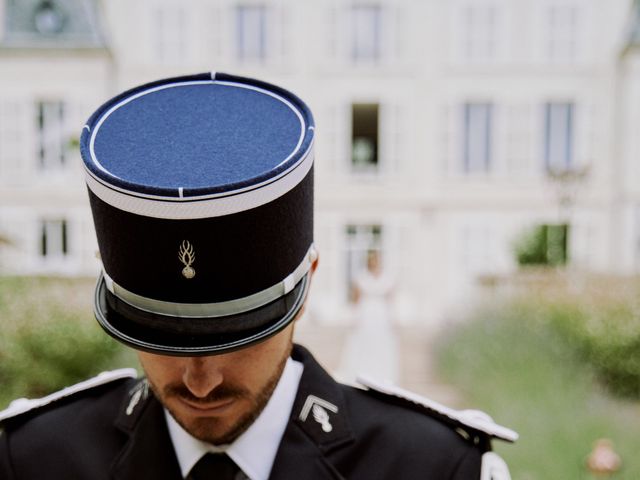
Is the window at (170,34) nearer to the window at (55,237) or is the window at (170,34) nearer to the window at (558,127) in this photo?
the window at (55,237)

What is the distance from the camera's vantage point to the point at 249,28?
53.9 ft

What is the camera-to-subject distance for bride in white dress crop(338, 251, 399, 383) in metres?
8.20

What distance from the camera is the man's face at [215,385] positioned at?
3.79 ft

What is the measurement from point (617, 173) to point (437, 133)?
4.33m

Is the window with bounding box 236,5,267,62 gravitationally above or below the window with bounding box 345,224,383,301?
above

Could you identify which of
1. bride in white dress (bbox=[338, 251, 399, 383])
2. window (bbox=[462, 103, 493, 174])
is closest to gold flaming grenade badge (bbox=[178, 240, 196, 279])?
bride in white dress (bbox=[338, 251, 399, 383])

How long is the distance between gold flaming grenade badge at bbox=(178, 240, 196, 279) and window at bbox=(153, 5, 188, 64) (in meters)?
16.2

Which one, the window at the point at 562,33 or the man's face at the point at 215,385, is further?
the window at the point at 562,33

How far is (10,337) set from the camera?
238 inches

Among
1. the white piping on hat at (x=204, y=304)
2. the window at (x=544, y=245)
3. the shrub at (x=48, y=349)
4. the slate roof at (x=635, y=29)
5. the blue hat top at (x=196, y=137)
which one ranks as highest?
the slate roof at (x=635, y=29)

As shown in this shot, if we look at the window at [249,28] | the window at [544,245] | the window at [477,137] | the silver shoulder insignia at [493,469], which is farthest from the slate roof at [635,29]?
the silver shoulder insignia at [493,469]

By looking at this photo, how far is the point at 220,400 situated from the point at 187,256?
0.26 meters

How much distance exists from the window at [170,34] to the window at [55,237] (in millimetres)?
4647

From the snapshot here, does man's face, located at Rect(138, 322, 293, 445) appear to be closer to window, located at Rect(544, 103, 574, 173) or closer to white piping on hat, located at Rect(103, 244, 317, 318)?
white piping on hat, located at Rect(103, 244, 317, 318)
